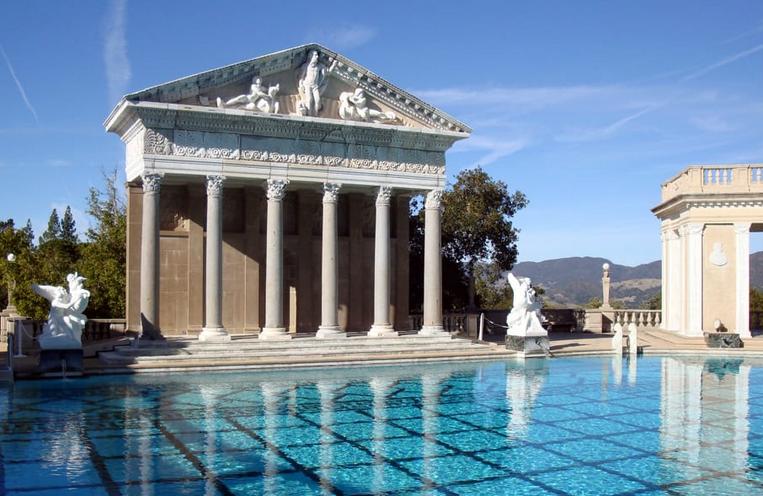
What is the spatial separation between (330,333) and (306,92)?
25.8ft

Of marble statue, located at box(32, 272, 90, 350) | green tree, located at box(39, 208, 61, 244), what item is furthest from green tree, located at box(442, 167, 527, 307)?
green tree, located at box(39, 208, 61, 244)

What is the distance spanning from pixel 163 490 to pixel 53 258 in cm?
3878

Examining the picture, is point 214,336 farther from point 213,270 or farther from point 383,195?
point 383,195

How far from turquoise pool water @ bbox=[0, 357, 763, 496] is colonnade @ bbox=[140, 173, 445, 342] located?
389cm

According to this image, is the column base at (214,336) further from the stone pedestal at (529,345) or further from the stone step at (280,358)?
the stone pedestal at (529,345)

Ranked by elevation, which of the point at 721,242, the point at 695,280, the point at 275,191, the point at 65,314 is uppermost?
the point at 275,191

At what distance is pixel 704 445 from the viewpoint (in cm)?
1318

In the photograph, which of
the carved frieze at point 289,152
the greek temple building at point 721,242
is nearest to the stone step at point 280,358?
the carved frieze at point 289,152

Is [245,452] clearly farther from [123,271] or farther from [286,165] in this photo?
[123,271]

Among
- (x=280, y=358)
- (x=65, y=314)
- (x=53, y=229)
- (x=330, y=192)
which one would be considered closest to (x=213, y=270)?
(x=280, y=358)

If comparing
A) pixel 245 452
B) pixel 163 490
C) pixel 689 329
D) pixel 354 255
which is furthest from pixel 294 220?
pixel 163 490

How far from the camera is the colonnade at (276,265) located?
2448 cm

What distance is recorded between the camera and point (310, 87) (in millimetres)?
26828

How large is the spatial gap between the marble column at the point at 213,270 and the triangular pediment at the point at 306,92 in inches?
106
